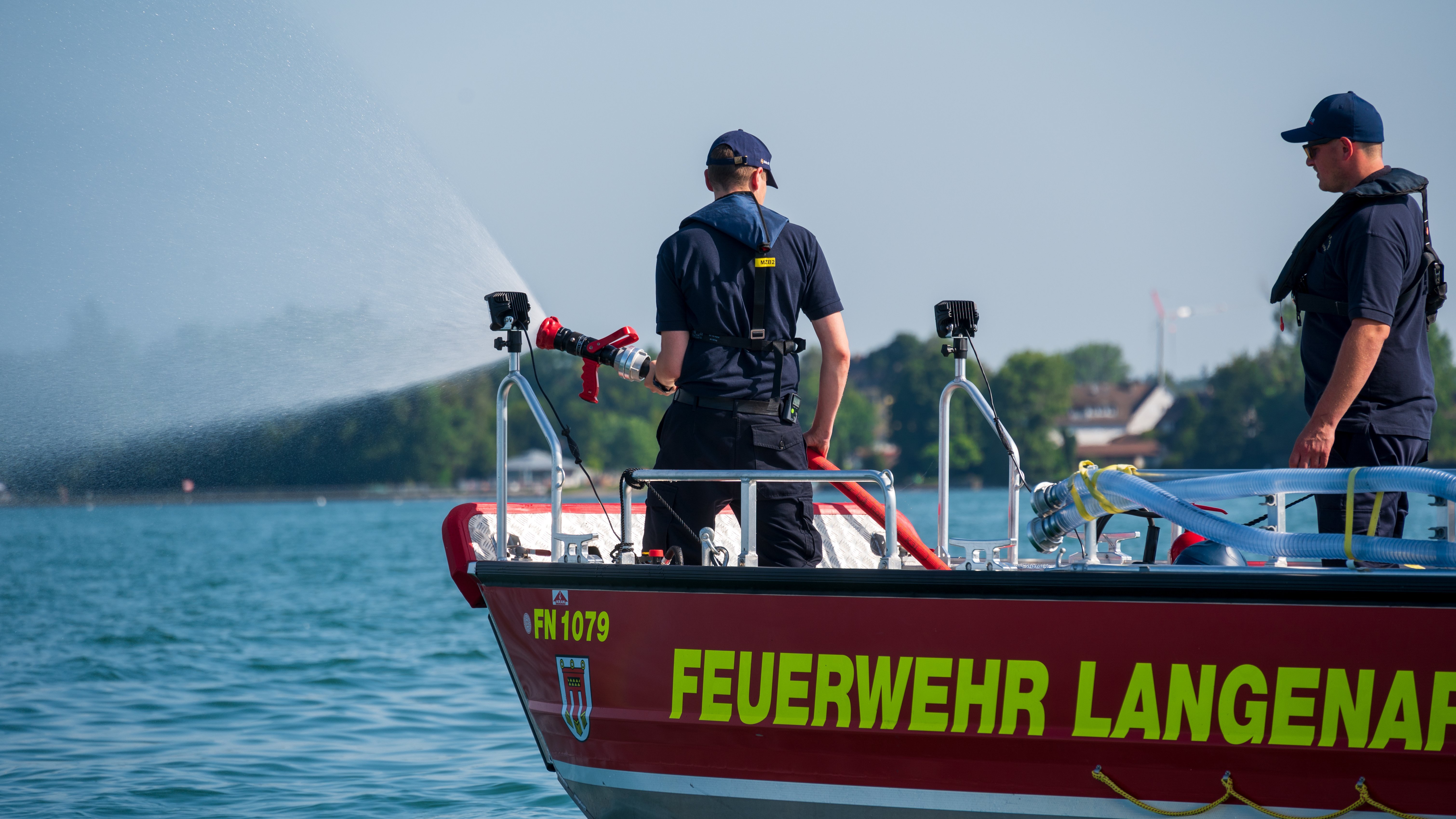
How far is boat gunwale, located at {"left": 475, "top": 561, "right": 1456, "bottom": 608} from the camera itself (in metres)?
3.67

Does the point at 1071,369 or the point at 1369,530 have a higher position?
the point at 1071,369

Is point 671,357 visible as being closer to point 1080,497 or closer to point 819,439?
point 819,439

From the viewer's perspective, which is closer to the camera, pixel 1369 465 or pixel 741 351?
pixel 1369 465

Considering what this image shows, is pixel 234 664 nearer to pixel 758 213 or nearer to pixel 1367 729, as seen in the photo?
pixel 758 213

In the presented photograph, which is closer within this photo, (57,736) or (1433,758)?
(1433,758)

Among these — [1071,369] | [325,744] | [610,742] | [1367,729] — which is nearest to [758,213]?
[610,742]

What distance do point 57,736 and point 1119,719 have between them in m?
8.04

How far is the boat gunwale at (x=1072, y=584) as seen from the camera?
3.67 m

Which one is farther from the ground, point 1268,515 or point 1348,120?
point 1348,120

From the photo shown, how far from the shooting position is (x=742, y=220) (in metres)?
4.41

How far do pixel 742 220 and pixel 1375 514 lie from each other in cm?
199

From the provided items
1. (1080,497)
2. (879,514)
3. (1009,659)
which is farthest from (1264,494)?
(879,514)

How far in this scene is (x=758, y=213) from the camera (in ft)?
14.5

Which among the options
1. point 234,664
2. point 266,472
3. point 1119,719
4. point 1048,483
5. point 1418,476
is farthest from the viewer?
point 266,472
